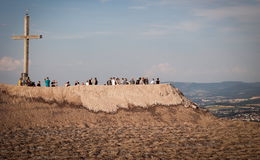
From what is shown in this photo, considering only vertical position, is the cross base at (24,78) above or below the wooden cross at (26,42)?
below

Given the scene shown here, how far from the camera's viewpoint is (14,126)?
38.6 meters

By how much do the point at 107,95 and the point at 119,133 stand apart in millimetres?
11053

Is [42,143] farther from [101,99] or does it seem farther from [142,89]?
[142,89]

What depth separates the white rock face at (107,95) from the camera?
149ft

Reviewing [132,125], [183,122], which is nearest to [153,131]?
[132,125]

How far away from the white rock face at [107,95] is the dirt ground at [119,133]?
1087 mm

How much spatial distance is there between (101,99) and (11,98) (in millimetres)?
12395

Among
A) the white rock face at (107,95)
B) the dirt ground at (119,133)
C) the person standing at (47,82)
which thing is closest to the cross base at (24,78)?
the white rock face at (107,95)

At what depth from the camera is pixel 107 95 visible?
157 feet

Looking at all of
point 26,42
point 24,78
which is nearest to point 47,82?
point 24,78

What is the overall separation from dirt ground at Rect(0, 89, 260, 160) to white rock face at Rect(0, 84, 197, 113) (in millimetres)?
1087

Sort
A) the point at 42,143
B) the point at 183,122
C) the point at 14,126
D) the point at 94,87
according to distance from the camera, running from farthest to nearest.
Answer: the point at 94,87, the point at 183,122, the point at 14,126, the point at 42,143

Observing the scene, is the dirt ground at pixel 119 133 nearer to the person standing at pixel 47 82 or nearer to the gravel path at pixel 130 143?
the gravel path at pixel 130 143

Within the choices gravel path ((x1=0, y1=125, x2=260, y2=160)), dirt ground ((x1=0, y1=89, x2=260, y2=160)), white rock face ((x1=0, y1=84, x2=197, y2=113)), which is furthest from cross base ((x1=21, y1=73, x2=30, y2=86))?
gravel path ((x1=0, y1=125, x2=260, y2=160))
